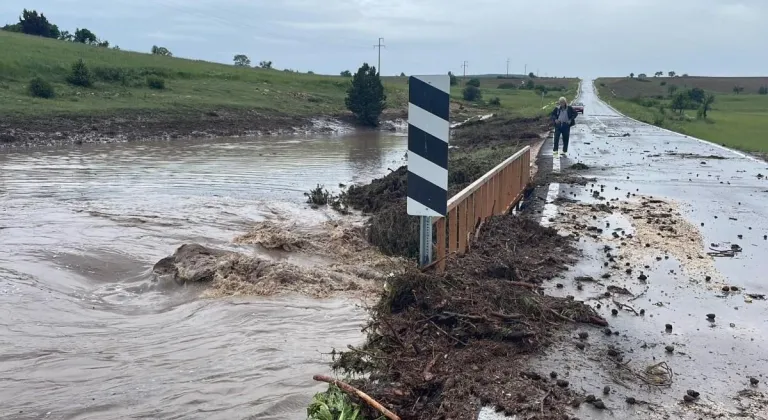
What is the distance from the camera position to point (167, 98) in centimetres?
4209

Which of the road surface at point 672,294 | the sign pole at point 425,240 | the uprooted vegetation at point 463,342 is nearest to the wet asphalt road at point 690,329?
the road surface at point 672,294

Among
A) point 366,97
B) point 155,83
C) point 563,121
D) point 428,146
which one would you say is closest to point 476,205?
point 428,146

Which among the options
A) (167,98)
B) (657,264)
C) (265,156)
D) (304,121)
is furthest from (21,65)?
(657,264)

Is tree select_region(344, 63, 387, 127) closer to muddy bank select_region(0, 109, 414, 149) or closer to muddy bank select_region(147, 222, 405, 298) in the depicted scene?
muddy bank select_region(0, 109, 414, 149)

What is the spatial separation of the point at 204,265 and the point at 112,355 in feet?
8.90

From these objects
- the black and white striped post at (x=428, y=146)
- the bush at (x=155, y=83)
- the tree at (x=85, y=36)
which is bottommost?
the black and white striped post at (x=428, y=146)

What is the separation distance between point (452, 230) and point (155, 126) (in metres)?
32.1

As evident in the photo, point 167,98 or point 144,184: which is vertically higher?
point 167,98

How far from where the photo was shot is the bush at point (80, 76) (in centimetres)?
4130

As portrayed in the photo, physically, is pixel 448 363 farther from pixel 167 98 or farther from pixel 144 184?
pixel 167 98

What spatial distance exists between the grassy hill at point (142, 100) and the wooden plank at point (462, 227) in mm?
26898

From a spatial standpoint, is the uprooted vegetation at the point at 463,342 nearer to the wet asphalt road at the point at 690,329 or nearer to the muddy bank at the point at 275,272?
the wet asphalt road at the point at 690,329

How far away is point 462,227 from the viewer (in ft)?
21.6

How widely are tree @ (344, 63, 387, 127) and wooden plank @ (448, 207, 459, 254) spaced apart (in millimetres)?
42731
